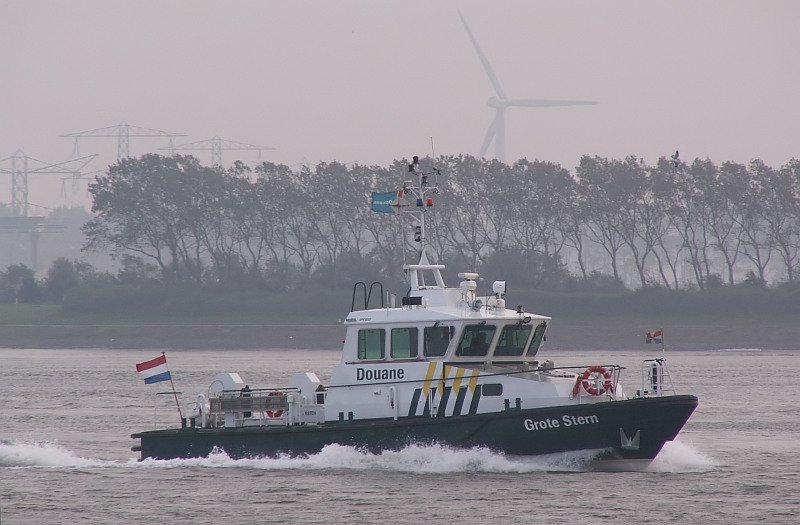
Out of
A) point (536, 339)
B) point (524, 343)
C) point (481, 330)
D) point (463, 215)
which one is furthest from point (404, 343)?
point (463, 215)

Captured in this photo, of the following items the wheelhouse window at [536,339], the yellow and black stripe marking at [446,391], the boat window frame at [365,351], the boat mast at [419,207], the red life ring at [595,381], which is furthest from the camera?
the boat mast at [419,207]

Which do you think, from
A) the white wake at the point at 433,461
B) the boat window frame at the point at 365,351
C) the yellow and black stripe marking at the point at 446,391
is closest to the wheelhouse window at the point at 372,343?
the boat window frame at the point at 365,351

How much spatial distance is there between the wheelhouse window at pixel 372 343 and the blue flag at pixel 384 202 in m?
2.31

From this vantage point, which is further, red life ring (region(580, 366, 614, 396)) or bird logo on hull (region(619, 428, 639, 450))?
red life ring (region(580, 366, 614, 396))

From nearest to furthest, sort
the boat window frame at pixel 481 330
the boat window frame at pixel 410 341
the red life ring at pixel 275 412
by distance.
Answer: the boat window frame at pixel 481 330, the boat window frame at pixel 410 341, the red life ring at pixel 275 412

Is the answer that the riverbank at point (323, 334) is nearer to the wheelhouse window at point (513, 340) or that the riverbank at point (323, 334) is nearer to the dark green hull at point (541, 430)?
the wheelhouse window at point (513, 340)

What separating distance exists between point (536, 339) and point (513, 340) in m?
0.55

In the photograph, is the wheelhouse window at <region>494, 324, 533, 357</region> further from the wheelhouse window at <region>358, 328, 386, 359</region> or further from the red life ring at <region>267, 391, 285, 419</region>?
the red life ring at <region>267, 391, 285, 419</region>

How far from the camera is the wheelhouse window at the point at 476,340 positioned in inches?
1072

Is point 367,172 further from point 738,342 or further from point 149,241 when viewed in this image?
point 738,342

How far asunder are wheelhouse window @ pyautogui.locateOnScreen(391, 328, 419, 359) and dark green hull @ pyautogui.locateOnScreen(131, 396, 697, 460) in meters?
1.24

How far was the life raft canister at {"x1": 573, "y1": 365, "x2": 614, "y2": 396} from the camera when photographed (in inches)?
1043

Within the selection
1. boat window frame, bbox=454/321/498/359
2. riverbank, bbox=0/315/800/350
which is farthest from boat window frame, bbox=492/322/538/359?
riverbank, bbox=0/315/800/350

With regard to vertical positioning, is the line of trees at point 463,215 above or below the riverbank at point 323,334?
above
